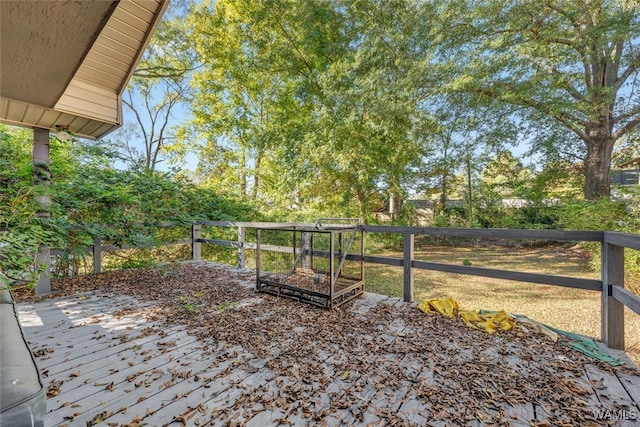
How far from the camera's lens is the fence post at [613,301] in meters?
2.23

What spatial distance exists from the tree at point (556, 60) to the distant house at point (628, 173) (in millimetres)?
1315

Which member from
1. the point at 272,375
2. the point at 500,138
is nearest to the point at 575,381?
the point at 272,375

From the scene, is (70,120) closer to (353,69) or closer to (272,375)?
(272,375)

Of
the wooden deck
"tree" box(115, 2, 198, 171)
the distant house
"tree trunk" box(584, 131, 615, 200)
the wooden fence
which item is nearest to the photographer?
the wooden deck

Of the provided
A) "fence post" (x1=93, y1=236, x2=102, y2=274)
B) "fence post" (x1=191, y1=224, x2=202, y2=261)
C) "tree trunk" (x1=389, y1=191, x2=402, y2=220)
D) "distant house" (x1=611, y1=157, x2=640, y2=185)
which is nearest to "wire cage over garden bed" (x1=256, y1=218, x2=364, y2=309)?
"fence post" (x1=191, y1=224, x2=202, y2=261)

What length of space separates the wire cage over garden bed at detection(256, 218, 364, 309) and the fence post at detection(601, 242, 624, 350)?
2314 mm

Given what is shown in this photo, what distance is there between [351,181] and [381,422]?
8.41 m

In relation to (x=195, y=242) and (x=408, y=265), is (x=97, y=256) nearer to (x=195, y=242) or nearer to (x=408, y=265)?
(x=195, y=242)

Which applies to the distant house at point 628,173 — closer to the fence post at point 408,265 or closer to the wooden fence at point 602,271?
the wooden fence at point 602,271

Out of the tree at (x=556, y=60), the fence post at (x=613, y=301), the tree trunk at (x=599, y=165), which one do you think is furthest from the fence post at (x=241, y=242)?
the tree trunk at (x=599, y=165)

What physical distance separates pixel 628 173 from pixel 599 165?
7.67 feet

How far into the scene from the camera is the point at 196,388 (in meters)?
1.79

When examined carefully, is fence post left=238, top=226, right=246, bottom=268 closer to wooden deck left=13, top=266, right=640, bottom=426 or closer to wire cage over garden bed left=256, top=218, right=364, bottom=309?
wire cage over garden bed left=256, top=218, right=364, bottom=309

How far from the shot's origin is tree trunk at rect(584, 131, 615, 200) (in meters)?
7.59
